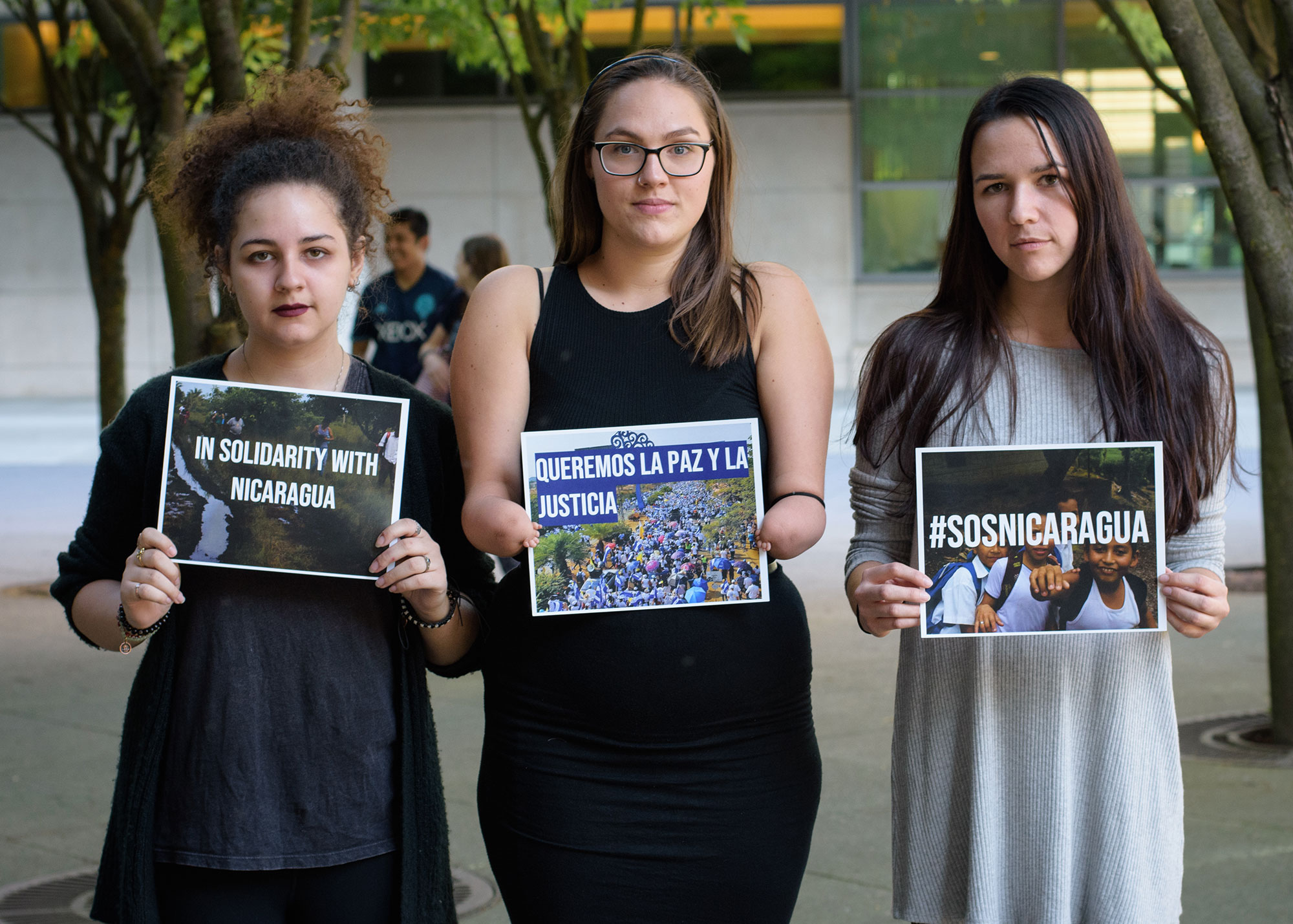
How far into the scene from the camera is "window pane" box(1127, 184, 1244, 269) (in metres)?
19.2

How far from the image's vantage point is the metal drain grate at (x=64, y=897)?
422 centimetres

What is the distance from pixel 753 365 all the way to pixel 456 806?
10.2 ft

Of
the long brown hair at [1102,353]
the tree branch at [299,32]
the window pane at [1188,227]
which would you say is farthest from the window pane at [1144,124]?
the long brown hair at [1102,353]

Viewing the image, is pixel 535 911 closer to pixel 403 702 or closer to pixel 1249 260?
pixel 403 702

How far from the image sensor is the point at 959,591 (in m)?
2.38

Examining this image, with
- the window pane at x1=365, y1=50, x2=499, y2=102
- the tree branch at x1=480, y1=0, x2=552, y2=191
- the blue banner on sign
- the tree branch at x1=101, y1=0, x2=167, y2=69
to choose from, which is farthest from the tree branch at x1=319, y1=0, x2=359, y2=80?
the window pane at x1=365, y1=50, x2=499, y2=102

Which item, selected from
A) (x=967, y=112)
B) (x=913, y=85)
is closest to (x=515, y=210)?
(x=913, y=85)

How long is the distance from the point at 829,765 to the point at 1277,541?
2.03 metres

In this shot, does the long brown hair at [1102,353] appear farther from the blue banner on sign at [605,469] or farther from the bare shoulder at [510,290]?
the bare shoulder at [510,290]

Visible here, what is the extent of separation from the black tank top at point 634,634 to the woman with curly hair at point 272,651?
Answer: 150 millimetres

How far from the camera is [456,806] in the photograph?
5.23 meters

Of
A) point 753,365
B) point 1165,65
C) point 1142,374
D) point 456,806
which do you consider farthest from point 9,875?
point 1165,65

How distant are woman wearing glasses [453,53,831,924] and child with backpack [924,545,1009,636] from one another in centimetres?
23

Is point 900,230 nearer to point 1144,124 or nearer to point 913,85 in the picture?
point 913,85
